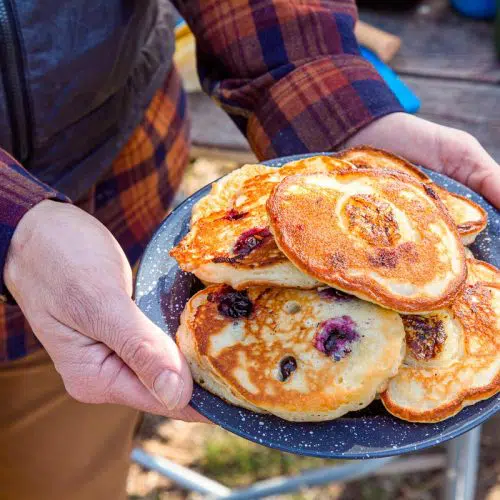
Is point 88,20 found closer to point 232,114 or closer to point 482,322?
point 232,114

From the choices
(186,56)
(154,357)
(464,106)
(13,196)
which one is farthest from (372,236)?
(186,56)

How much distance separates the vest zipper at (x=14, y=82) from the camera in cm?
122

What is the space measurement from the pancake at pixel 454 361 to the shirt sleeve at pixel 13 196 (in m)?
0.66

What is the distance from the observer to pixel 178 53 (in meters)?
2.31

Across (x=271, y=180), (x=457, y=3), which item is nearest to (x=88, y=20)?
(x=271, y=180)

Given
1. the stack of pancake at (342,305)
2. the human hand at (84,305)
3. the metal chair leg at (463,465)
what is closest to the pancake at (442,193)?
the stack of pancake at (342,305)

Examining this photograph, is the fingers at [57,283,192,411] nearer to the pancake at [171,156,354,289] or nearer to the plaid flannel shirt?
the pancake at [171,156,354,289]

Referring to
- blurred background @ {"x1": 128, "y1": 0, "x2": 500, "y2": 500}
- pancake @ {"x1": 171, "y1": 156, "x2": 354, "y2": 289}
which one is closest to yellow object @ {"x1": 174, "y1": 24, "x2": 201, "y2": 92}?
blurred background @ {"x1": 128, "y1": 0, "x2": 500, "y2": 500}

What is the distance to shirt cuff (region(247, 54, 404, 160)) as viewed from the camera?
1.49 m

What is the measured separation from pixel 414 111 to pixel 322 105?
606 millimetres

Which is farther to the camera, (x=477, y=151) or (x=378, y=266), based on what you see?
(x=477, y=151)

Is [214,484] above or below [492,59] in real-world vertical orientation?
below

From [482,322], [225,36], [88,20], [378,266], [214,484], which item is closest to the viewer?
[378,266]

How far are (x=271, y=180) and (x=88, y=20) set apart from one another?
49 centimetres
